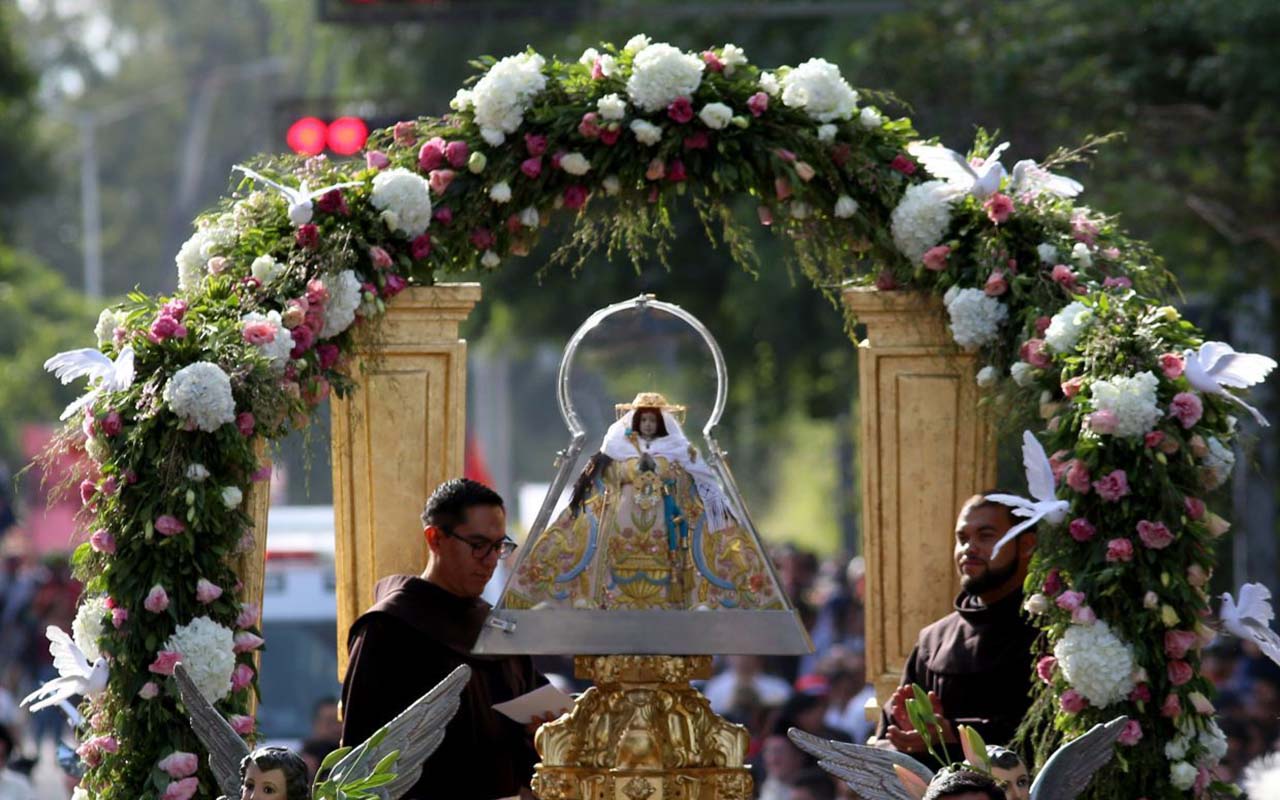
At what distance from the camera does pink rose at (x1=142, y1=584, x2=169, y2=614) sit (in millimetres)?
7391

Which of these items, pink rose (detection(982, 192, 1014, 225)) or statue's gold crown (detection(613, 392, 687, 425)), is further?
pink rose (detection(982, 192, 1014, 225))

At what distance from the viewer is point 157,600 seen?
24.2 feet

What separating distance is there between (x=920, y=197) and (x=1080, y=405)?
3.34 ft

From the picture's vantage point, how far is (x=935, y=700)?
25.3 ft

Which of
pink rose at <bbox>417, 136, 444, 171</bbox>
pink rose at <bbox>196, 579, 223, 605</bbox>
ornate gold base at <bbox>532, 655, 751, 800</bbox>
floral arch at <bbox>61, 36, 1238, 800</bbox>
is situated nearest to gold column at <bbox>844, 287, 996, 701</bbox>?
floral arch at <bbox>61, 36, 1238, 800</bbox>

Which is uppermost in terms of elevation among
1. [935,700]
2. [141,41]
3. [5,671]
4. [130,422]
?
[141,41]

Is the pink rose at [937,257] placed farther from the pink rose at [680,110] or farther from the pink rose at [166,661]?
the pink rose at [166,661]

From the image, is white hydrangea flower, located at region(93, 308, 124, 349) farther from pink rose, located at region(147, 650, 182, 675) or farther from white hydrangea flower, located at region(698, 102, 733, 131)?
white hydrangea flower, located at region(698, 102, 733, 131)

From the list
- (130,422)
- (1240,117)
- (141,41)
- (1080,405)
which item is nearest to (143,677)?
(130,422)

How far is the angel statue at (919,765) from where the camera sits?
21.3 feet

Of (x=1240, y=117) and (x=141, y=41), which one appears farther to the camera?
(x=141, y=41)

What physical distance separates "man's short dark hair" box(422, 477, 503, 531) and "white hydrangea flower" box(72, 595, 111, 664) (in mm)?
1025

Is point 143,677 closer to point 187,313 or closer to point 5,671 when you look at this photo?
point 187,313

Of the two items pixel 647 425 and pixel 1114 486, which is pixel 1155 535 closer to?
pixel 1114 486
